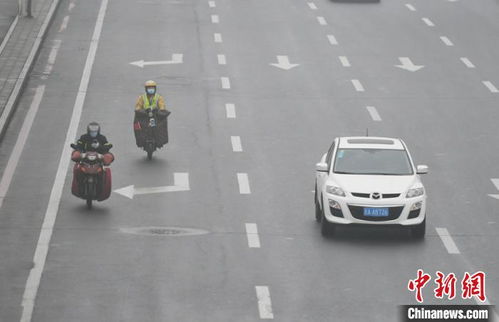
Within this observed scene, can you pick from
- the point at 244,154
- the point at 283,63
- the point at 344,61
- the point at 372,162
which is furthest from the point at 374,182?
the point at 344,61

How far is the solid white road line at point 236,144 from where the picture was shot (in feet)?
101

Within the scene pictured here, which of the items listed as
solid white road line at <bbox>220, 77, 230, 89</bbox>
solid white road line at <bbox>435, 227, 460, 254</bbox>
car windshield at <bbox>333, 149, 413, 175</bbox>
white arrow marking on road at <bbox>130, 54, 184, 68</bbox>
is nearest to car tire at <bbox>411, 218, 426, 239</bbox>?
solid white road line at <bbox>435, 227, 460, 254</bbox>

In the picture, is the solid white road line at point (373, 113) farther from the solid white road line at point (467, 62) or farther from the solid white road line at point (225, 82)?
the solid white road line at point (467, 62)

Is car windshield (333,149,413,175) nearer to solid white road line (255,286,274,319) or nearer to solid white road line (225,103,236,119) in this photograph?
solid white road line (255,286,274,319)

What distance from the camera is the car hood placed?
75.8 ft

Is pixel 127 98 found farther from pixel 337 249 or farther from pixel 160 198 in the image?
pixel 337 249

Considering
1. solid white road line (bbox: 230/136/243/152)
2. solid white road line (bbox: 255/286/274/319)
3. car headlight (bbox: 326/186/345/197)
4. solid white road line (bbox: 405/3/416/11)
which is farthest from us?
solid white road line (bbox: 405/3/416/11)

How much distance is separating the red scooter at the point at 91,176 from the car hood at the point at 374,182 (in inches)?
170

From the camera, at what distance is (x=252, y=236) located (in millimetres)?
23562

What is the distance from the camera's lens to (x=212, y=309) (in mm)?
18750

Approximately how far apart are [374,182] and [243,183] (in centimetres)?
488

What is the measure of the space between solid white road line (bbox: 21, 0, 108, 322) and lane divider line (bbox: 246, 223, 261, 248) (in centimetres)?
333

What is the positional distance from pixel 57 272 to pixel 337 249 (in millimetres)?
4707
